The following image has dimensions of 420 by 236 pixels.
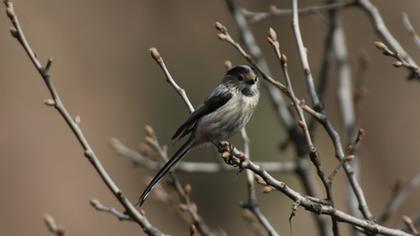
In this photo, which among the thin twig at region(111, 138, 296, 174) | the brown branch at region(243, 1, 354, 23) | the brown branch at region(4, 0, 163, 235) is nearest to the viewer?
the brown branch at region(4, 0, 163, 235)

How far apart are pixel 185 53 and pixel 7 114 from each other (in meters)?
4.21

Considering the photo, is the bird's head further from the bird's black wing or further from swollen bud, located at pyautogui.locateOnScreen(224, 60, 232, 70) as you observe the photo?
swollen bud, located at pyautogui.locateOnScreen(224, 60, 232, 70)

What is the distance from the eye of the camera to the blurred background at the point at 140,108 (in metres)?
13.6

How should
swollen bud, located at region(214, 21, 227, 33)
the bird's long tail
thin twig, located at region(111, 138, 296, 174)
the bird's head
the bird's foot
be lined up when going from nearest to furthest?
1. swollen bud, located at region(214, 21, 227, 33)
2. the bird's long tail
3. the bird's foot
4. the bird's head
5. thin twig, located at region(111, 138, 296, 174)

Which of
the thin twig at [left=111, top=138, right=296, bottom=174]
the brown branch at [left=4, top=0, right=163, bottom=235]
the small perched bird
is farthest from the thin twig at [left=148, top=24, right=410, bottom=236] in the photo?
the thin twig at [left=111, top=138, right=296, bottom=174]

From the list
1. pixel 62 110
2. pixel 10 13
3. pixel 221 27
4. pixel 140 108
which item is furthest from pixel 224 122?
pixel 140 108

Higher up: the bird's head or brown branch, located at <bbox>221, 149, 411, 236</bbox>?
the bird's head

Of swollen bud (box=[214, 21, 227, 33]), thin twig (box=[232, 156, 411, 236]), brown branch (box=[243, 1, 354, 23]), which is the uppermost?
brown branch (box=[243, 1, 354, 23])

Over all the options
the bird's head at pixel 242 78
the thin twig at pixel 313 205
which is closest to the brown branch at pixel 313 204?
the thin twig at pixel 313 205

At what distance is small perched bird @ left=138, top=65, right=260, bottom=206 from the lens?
432 centimetres

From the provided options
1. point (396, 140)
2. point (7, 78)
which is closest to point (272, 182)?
point (7, 78)

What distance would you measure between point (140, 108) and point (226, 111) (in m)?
11.5

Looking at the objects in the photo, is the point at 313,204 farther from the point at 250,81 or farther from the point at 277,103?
the point at 277,103

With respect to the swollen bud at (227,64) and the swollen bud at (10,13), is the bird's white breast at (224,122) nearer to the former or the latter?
the swollen bud at (227,64)
